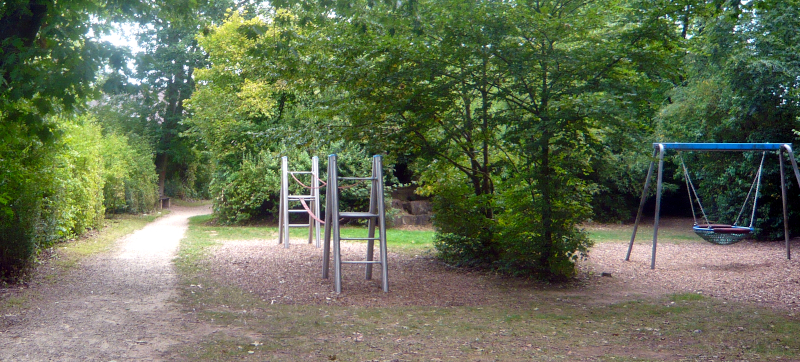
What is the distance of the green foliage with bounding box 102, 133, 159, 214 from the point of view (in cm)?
1714

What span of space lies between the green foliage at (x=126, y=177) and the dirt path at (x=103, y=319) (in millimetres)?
8151

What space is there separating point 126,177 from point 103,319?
14776 mm

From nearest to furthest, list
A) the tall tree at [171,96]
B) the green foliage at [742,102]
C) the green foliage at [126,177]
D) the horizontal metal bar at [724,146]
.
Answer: the horizontal metal bar at [724,146] → the green foliage at [742,102] → the green foliage at [126,177] → the tall tree at [171,96]

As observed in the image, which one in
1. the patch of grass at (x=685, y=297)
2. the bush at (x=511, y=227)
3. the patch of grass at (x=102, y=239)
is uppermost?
the bush at (x=511, y=227)

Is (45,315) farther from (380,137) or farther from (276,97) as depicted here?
(276,97)

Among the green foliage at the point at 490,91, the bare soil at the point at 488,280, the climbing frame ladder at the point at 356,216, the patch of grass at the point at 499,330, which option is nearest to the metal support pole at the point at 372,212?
the climbing frame ladder at the point at 356,216

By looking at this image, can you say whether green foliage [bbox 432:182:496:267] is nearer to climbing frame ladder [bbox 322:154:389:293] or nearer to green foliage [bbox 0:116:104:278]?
climbing frame ladder [bbox 322:154:389:293]

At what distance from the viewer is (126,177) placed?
18.9m

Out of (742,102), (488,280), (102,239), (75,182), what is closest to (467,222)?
(488,280)

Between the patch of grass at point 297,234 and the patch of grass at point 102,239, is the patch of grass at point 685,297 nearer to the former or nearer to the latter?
the patch of grass at point 297,234

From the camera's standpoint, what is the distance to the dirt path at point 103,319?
4.43 m

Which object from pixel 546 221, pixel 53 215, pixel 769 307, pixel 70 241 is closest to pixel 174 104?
pixel 70 241

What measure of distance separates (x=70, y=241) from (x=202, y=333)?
25.8ft

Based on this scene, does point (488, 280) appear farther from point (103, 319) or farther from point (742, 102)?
point (742, 102)
